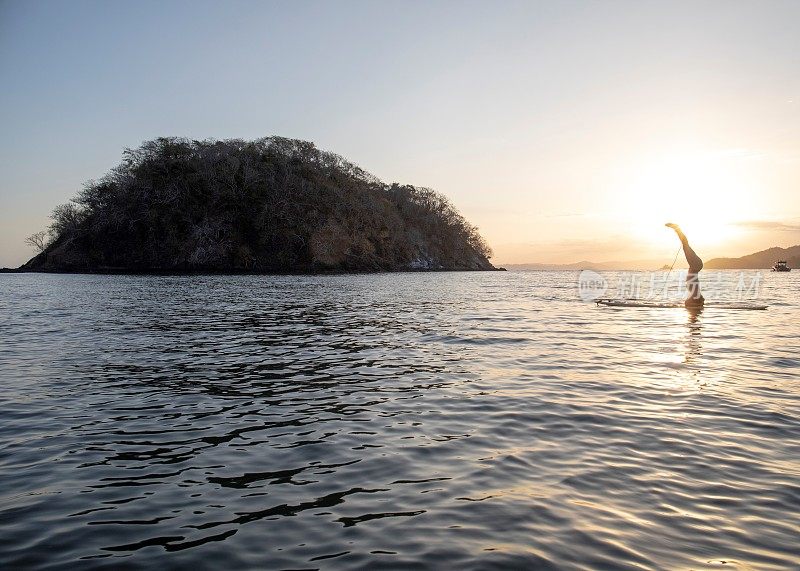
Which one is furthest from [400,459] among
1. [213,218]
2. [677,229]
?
[213,218]

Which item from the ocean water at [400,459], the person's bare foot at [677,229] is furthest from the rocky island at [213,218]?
the ocean water at [400,459]

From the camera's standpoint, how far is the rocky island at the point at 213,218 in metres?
122

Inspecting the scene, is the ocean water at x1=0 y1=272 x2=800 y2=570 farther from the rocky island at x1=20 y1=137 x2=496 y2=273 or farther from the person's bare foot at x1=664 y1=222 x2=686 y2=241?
the rocky island at x1=20 y1=137 x2=496 y2=273

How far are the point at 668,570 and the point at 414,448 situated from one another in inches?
145

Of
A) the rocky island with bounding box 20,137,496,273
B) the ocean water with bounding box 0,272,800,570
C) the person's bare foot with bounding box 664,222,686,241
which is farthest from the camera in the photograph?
the rocky island with bounding box 20,137,496,273

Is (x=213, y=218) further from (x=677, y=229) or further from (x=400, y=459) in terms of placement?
(x=400, y=459)

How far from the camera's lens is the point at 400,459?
6.82 meters

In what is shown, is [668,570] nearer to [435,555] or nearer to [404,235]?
[435,555]

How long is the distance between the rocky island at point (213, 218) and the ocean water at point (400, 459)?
374ft

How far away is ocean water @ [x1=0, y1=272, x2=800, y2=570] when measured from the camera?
15.0 ft

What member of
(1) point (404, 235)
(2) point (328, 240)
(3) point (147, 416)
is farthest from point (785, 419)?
(1) point (404, 235)

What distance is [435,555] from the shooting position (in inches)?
174

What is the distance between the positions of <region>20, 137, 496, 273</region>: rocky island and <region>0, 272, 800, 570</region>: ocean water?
114m

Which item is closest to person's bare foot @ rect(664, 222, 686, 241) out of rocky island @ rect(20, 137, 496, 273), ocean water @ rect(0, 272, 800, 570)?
ocean water @ rect(0, 272, 800, 570)
